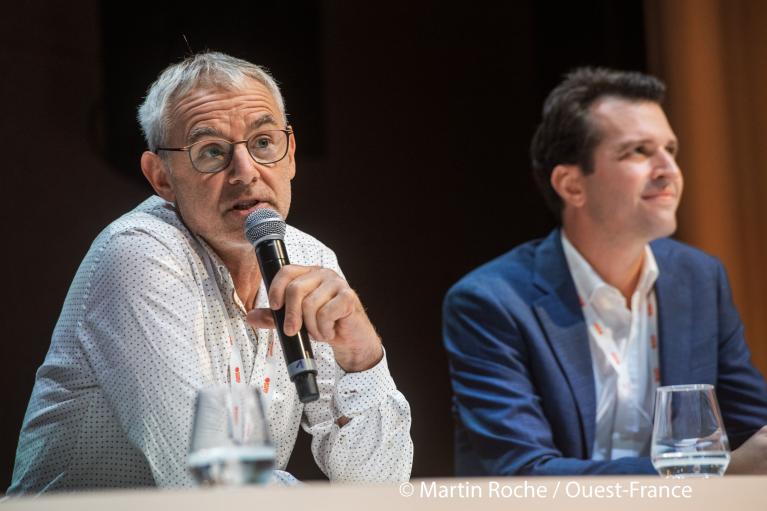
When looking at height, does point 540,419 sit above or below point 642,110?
below

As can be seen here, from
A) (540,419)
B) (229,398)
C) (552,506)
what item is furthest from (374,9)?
(552,506)

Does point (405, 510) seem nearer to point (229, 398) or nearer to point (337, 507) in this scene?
point (337, 507)

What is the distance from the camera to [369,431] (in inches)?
70.7

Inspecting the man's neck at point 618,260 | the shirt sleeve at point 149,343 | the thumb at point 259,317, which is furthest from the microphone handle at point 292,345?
the man's neck at point 618,260

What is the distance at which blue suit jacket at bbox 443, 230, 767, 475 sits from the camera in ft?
7.50

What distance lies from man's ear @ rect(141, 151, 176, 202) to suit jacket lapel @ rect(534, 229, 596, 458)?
0.98m

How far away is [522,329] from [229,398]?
1504 mm

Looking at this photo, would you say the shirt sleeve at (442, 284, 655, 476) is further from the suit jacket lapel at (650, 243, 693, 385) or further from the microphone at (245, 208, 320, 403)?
the microphone at (245, 208, 320, 403)

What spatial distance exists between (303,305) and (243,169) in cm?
51

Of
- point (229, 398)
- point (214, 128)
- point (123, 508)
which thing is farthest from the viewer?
point (214, 128)

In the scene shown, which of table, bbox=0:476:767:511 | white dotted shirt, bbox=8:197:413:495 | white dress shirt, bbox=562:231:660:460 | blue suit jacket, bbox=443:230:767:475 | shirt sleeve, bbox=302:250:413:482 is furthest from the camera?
white dress shirt, bbox=562:231:660:460

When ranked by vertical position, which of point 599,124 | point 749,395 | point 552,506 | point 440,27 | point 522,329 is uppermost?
point 440,27

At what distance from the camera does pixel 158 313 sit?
167 cm

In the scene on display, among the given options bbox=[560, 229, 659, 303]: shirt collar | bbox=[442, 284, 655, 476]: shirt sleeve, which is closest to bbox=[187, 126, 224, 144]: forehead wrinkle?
bbox=[442, 284, 655, 476]: shirt sleeve
